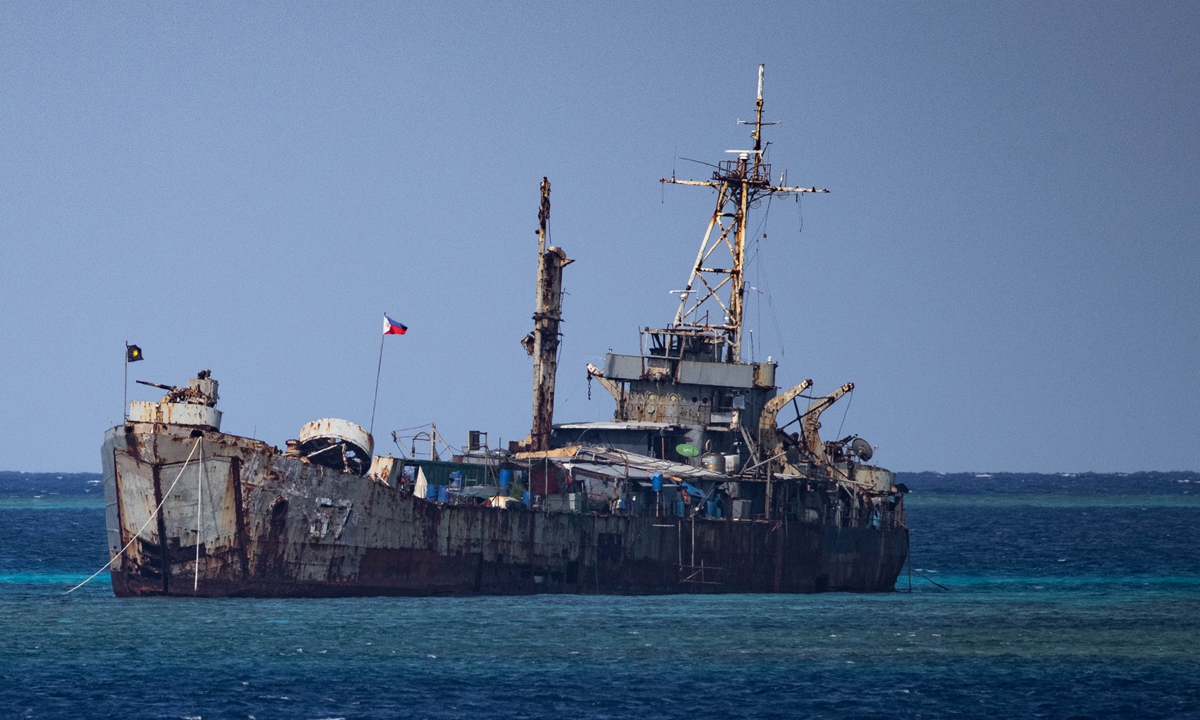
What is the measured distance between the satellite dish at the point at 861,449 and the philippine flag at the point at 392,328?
21.9 metres

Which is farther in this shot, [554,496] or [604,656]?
[554,496]

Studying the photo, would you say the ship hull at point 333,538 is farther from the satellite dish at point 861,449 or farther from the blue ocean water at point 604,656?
the satellite dish at point 861,449

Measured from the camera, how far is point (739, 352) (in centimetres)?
6425

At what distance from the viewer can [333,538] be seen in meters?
49.9

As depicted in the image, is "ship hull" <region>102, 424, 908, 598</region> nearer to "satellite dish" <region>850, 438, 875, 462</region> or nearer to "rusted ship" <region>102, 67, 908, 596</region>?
"rusted ship" <region>102, 67, 908, 596</region>

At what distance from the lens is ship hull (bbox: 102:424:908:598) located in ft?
158

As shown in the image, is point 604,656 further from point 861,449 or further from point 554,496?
point 861,449

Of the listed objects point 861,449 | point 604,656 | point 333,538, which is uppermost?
point 861,449

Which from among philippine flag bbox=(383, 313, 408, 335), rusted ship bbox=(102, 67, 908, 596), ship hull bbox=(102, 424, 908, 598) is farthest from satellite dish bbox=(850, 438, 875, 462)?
philippine flag bbox=(383, 313, 408, 335)

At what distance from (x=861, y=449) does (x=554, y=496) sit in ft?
54.4

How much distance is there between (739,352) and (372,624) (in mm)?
23062

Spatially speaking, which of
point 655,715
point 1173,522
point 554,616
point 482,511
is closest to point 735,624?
point 554,616

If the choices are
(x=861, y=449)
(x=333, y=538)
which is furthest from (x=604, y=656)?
(x=861, y=449)

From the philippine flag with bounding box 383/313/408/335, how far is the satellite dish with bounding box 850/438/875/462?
21.9 m
